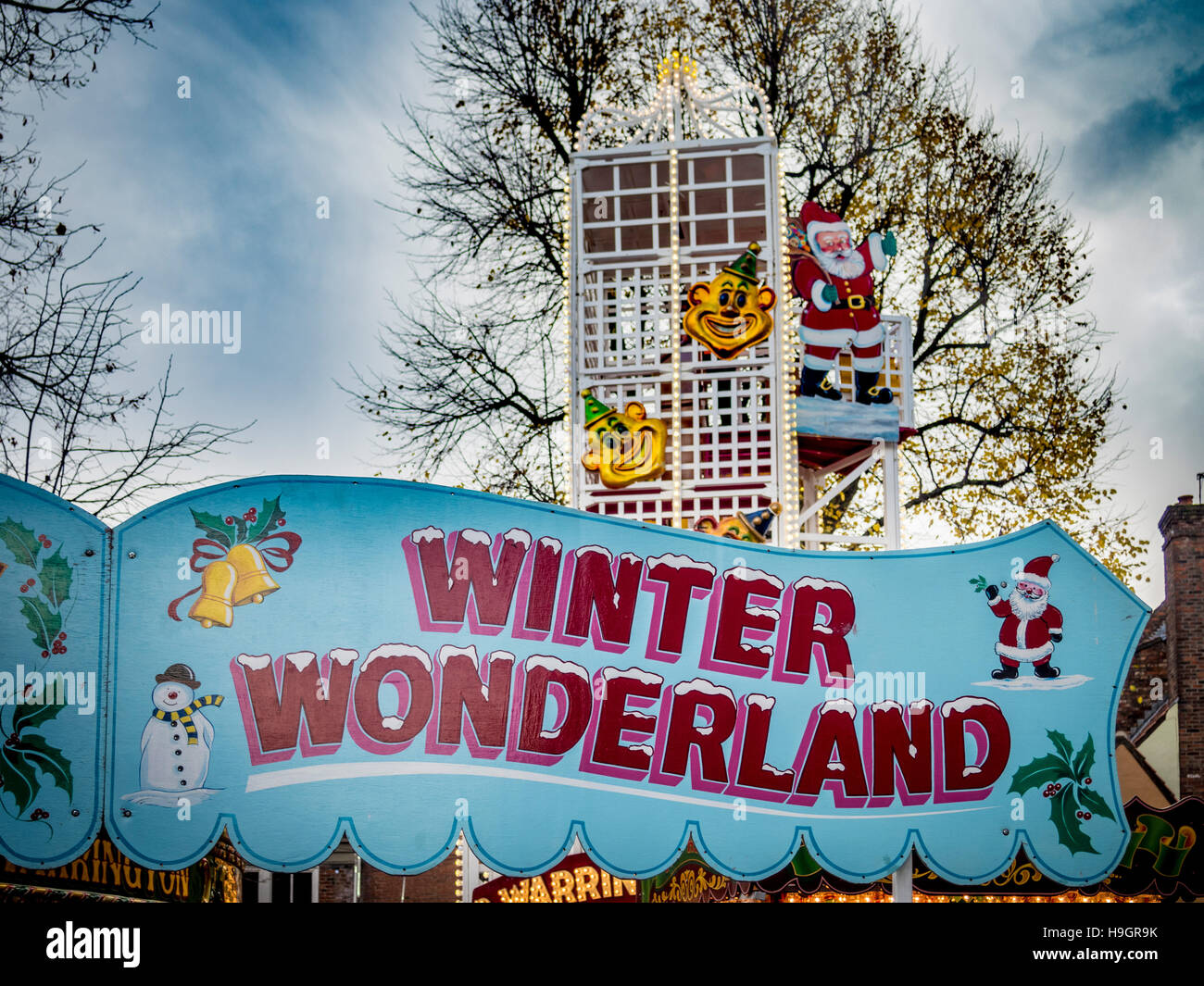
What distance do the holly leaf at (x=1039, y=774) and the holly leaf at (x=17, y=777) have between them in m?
6.97

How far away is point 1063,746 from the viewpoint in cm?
862

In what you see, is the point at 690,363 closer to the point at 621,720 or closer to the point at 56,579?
the point at 621,720

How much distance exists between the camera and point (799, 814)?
845cm

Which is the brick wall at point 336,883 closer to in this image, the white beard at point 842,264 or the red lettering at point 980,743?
the white beard at point 842,264

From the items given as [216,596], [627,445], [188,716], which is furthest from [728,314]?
[188,716]

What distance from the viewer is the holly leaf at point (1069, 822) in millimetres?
8492

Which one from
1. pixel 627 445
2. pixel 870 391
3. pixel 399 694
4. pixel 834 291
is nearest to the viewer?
pixel 399 694

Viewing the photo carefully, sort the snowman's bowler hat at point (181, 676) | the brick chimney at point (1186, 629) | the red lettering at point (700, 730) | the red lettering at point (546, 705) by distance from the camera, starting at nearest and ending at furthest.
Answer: the snowman's bowler hat at point (181, 676), the red lettering at point (546, 705), the red lettering at point (700, 730), the brick chimney at point (1186, 629)

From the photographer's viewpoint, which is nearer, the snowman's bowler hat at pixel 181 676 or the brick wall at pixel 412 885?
the snowman's bowler hat at pixel 181 676

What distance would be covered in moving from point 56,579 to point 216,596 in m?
1.09

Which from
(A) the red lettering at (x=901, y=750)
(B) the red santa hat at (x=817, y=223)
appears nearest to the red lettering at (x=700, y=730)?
(A) the red lettering at (x=901, y=750)
